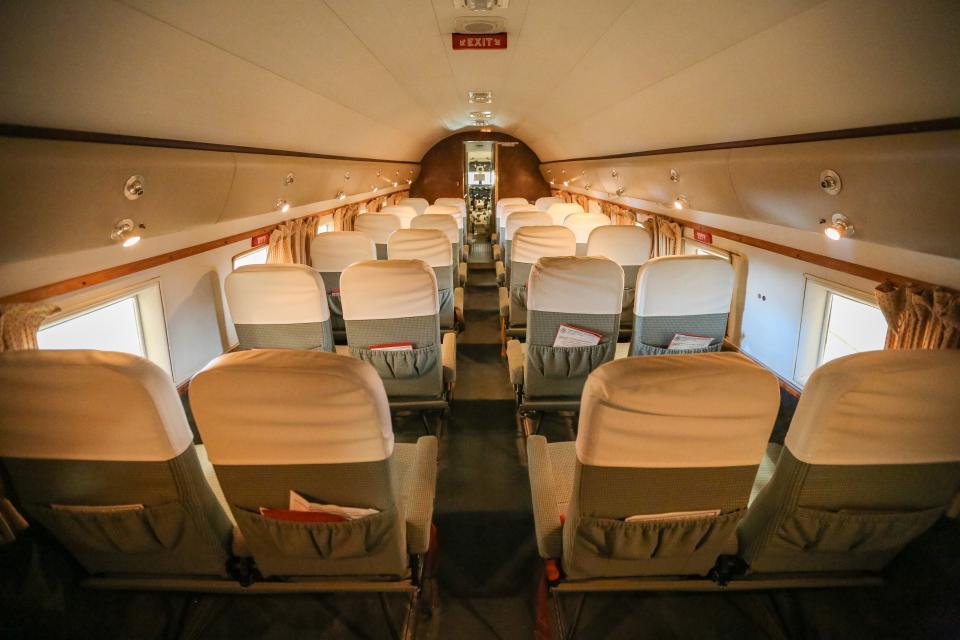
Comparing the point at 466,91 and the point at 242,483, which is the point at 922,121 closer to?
the point at 242,483

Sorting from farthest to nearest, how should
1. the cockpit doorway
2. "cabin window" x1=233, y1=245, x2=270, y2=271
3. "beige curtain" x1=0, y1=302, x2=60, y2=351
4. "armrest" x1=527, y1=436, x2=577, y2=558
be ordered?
1. the cockpit doorway
2. "cabin window" x1=233, y1=245, x2=270, y2=271
3. "beige curtain" x1=0, y1=302, x2=60, y2=351
4. "armrest" x1=527, y1=436, x2=577, y2=558

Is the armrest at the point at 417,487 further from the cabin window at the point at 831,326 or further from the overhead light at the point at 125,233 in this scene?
the cabin window at the point at 831,326

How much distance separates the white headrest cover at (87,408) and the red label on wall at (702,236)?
5.34 meters

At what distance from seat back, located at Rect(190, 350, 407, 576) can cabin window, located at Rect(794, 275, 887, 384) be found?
3.46 meters

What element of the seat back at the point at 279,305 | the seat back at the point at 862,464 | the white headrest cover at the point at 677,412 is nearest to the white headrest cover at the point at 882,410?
the seat back at the point at 862,464

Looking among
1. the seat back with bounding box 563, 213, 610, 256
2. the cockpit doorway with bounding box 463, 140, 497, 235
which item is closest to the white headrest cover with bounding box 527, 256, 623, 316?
the seat back with bounding box 563, 213, 610, 256

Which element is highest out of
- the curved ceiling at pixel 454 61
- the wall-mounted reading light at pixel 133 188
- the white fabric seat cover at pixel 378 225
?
the curved ceiling at pixel 454 61

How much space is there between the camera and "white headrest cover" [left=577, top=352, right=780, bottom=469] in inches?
53.1

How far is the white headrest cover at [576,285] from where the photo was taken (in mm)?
2998

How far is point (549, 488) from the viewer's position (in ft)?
6.78

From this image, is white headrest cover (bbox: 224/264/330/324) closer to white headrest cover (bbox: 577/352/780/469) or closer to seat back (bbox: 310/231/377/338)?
seat back (bbox: 310/231/377/338)

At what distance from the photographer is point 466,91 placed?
22.9 feet

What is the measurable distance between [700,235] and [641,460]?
482 centimetres

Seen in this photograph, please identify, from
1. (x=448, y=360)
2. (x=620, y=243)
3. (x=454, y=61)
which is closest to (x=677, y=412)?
(x=448, y=360)
